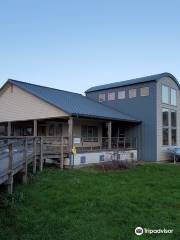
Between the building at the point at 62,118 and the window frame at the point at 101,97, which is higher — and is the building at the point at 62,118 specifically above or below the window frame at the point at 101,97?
below

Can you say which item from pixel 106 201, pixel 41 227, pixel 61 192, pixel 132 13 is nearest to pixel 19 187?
pixel 61 192

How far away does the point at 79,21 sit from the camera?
1736 cm

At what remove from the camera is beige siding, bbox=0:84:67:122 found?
1778 cm

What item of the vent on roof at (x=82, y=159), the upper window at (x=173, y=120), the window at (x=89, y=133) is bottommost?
the vent on roof at (x=82, y=159)

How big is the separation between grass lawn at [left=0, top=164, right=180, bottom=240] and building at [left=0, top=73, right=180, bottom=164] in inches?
351

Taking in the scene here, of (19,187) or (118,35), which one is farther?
(118,35)

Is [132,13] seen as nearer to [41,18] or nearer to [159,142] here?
[41,18]

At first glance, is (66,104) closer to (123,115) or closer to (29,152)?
(123,115)

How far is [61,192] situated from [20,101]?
41.0 feet

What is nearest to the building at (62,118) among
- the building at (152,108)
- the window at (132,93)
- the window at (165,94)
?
the building at (152,108)

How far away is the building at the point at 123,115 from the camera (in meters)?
19.8

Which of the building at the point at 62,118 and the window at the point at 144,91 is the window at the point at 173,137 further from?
the window at the point at 144,91

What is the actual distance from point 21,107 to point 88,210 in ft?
46.6

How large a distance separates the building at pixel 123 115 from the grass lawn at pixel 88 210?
8918mm
